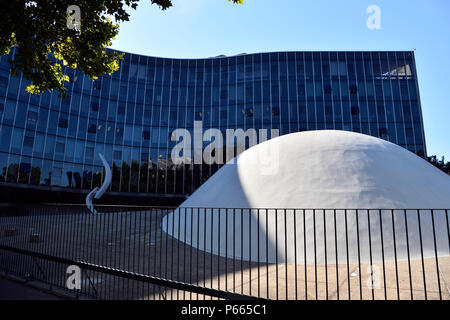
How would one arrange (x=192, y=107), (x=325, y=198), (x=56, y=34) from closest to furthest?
(x=56, y=34) < (x=325, y=198) < (x=192, y=107)

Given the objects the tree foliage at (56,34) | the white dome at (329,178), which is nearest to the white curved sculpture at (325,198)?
the white dome at (329,178)

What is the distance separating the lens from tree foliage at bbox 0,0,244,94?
7102 millimetres

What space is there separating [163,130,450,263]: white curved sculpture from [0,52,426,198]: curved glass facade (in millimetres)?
25434

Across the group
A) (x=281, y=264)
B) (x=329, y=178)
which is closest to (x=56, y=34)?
(x=281, y=264)

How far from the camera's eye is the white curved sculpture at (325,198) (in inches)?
346

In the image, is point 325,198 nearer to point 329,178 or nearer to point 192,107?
point 329,178

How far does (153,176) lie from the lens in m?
38.0

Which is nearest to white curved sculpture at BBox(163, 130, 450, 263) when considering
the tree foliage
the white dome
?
the white dome

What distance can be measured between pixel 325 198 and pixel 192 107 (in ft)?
111

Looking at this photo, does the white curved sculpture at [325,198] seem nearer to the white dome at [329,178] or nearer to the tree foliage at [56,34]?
the white dome at [329,178]

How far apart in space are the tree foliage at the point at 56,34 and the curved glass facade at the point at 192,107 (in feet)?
94.4

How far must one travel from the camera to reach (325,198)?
10.0 meters

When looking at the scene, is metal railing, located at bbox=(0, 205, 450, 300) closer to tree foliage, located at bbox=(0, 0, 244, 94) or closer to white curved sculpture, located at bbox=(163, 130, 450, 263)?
white curved sculpture, located at bbox=(163, 130, 450, 263)
